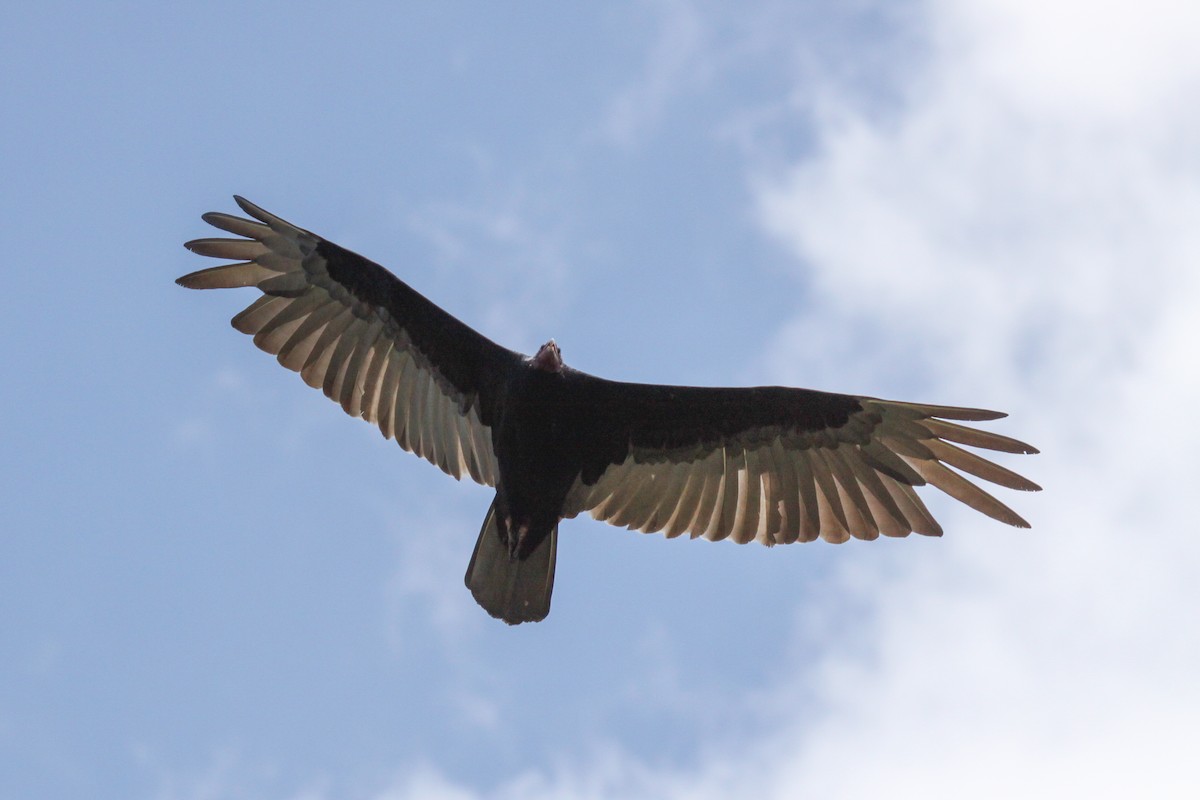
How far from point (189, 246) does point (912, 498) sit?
488cm

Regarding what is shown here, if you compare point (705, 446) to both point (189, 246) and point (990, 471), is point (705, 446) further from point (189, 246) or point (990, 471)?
point (189, 246)

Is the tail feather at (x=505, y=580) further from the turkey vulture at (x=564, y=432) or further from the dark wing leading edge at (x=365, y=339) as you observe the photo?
the dark wing leading edge at (x=365, y=339)

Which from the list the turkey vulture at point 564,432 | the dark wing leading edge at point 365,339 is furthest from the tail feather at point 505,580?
the dark wing leading edge at point 365,339

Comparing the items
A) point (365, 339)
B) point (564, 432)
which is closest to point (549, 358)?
point (564, 432)

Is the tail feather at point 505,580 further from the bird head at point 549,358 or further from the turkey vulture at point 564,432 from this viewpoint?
the bird head at point 549,358

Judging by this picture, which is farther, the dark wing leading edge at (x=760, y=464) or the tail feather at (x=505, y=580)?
the dark wing leading edge at (x=760, y=464)

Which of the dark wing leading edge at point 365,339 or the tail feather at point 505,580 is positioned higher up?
the dark wing leading edge at point 365,339

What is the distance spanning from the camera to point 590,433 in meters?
8.43

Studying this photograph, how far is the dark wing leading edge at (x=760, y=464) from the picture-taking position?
8461 mm

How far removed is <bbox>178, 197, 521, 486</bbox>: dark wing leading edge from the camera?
8.59 meters

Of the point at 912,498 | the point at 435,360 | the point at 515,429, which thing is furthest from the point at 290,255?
the point at 912,498

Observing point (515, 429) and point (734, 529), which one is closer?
point (515, 429)

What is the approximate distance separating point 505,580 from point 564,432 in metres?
0.99

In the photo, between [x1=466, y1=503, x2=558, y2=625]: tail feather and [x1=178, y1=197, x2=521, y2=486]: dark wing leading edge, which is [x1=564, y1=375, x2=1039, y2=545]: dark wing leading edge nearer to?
[x1=466, y1=503, x2=558, y2=625]: tail feather
